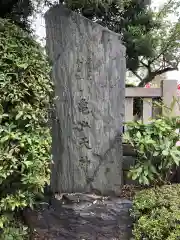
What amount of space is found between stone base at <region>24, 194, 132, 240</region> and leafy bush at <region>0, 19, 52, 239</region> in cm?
46

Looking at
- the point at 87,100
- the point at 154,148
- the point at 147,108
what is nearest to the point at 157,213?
the point at 154,148

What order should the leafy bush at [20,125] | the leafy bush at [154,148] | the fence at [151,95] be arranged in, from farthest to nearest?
1. the fence at [151,95]
2. the leafy bush at [154,148]
3. the leafy bush at [20,125]

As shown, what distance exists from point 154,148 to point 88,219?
0.81 m

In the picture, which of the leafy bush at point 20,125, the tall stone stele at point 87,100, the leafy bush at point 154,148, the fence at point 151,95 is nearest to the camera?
the leafy bush at point 20,125

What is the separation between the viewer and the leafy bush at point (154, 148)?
2.48m

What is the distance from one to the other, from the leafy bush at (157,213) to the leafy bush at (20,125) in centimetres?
78

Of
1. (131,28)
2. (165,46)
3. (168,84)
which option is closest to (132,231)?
(168,84)

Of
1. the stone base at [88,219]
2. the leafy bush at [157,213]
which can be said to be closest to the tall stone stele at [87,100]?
the stone base at [88,219]

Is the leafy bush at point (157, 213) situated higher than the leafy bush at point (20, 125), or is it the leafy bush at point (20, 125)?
the leafy bush at point (20, 125)

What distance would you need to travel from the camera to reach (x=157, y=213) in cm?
225

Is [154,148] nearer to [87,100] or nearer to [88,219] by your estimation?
[87,100]

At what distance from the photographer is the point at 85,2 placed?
2.63 metres

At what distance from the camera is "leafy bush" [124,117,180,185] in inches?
97.7

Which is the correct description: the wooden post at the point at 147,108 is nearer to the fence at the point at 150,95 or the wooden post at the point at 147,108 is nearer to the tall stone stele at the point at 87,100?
the fence at the point at 150,95
